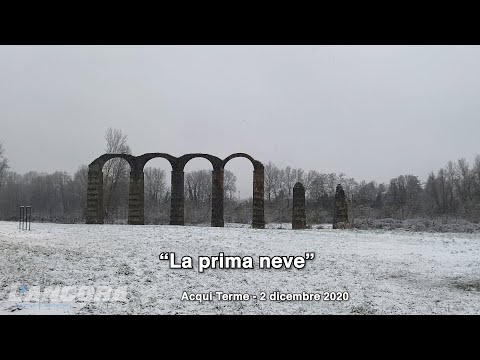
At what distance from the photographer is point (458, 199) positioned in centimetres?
5906

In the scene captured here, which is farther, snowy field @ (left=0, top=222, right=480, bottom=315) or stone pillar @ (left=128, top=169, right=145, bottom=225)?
stone pillar @ (left=128, top=169, right=145, bottom=225)

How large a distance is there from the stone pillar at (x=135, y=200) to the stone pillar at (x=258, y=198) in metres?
6.47

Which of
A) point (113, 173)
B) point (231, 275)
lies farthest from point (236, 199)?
point (231, 275)

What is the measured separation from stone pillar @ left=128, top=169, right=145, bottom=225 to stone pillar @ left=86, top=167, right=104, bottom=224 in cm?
175

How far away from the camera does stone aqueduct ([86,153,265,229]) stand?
974 inches

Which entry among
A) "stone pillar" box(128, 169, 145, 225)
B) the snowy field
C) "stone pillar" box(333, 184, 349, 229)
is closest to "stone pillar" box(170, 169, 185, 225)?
"stone pillar" box(128, 169, 145, 225)

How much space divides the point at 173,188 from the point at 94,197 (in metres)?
4.45

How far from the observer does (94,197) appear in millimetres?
24672

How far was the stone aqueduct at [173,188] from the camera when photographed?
2475 centimetres

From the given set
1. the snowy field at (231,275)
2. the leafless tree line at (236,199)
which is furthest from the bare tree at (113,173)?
the snowy field at (231,275)

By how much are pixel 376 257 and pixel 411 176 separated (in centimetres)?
8145
